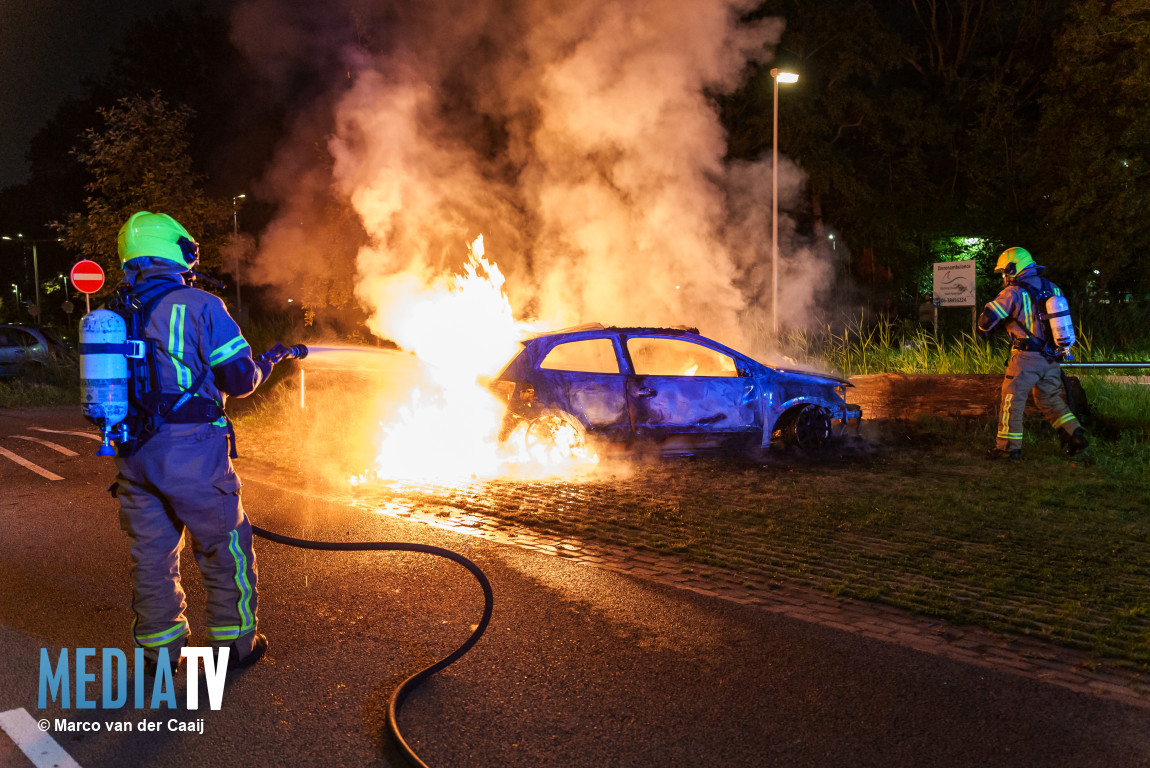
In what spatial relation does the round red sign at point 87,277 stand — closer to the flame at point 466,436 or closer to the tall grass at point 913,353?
the flame at point 466,436

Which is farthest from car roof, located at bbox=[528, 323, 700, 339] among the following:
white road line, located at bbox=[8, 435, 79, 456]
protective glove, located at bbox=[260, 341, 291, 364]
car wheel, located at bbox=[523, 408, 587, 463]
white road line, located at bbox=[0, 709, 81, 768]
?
white road line, located at bbox=[0, 709, 81, 768]

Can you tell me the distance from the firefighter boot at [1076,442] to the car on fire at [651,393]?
2451 millimetres

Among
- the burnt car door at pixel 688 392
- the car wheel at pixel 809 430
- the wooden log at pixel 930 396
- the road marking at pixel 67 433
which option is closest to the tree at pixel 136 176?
the road marking at pixel 67 433

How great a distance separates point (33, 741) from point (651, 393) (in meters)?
6.48

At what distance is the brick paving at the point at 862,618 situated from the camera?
405cm

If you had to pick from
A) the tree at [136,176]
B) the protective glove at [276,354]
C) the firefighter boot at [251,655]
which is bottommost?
the firefighter boot at [251,655]

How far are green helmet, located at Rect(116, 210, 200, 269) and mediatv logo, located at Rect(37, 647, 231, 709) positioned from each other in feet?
5.55

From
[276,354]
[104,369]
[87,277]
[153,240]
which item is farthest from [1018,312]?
[87,277]

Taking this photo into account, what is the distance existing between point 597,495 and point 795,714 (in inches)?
172

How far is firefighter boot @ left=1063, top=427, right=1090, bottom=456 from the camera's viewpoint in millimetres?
9219

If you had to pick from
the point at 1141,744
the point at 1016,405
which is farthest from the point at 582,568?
the point at 1016,405

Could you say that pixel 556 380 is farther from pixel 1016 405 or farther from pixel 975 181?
pixel 975 181

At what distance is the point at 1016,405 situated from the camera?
9.17 metres

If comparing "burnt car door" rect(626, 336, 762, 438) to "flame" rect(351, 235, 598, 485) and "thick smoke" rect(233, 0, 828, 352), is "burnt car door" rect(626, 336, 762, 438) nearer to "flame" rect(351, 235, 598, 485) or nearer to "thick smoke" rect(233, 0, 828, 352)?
"flame" rect(351, 235, 598, 485)
